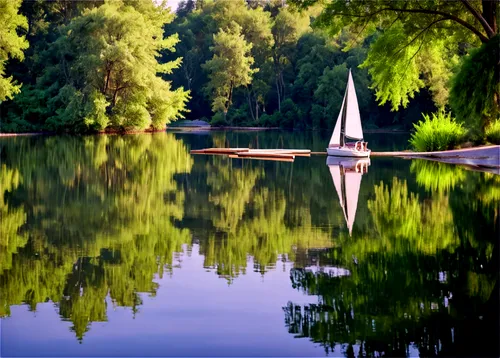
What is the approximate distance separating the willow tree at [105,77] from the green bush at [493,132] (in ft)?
92.2

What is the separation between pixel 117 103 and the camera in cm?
5194

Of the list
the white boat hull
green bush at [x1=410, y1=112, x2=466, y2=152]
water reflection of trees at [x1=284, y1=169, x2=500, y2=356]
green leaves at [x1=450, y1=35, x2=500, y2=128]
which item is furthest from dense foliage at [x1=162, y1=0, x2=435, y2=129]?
water reflection of trees at [x1=284, y1=169, x2=500, y2=356]

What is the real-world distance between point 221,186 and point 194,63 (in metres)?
67.1

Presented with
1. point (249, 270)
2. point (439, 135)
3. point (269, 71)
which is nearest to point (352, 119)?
point (439, 135)

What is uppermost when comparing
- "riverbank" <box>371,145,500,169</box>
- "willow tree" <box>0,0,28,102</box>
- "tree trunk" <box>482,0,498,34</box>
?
"willow tree" <box>0,0,28,102</box>

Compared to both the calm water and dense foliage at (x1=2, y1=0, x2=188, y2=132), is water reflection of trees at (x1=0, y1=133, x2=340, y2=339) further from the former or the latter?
dense foliage at (x1=2, y1=0, x2=188, y2=132)

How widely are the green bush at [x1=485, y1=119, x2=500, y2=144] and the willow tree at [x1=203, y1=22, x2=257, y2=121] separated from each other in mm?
47125

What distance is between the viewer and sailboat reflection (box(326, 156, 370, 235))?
14.3 m

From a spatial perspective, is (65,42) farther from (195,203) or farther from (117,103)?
(195,203)

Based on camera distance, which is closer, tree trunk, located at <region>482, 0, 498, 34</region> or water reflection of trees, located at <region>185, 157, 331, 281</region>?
water reflection of trees, located at <region>185, 157, 331, 281</region>

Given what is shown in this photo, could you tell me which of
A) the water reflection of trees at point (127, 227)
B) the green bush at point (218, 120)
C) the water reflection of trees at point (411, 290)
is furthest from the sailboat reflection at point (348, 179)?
the green bush at point (218, 120)

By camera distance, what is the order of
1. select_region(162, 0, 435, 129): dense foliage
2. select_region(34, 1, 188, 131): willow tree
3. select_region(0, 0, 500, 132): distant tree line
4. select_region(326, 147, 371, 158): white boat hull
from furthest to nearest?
1. select_region(162, 0, 435, 129): dense foliage
2. select_region(34, 1, 188, 131): willow tree
3. select_region(326, 147, 371, 158): white boat hull
4. select_region(0, 0, 500, 132): distant tree line

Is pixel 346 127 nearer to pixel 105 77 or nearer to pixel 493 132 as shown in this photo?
pixel 493 132

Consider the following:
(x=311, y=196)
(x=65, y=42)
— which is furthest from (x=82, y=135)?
(x=311, y=196)
